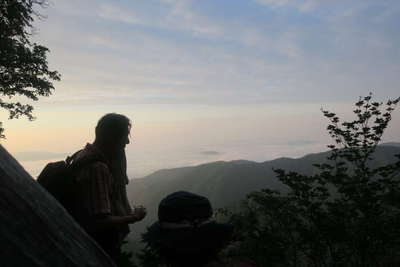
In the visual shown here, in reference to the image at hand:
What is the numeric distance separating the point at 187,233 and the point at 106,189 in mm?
1522

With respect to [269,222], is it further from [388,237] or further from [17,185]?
[17,185]

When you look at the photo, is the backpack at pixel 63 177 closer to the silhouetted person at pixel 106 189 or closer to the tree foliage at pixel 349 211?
the silhouetted person at pixel 106 189

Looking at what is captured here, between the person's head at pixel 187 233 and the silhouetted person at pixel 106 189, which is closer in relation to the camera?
the person's head at pixel 187 233

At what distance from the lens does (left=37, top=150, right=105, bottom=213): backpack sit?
3.16 m

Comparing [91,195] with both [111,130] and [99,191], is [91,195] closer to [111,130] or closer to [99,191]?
[99,191]

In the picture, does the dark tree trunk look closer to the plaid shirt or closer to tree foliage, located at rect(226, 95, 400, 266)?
the plaid shirt

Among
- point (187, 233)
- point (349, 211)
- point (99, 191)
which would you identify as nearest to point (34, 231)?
point (187, 233)

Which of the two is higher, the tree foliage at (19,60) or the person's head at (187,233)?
the tree foliage at (19,60)

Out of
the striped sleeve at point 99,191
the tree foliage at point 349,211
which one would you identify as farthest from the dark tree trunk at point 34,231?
the tree foliage at point 349,211

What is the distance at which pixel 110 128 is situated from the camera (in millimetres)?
3439

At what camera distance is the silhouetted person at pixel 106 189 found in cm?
316

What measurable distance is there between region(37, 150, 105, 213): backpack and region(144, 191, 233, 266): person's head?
4.74ft

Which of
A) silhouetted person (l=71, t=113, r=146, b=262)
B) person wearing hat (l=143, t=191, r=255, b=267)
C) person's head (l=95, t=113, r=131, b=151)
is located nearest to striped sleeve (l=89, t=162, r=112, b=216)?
silhouetted person (l=71, t=113, r=146, b=262)

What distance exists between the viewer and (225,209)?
12234 millimetres
